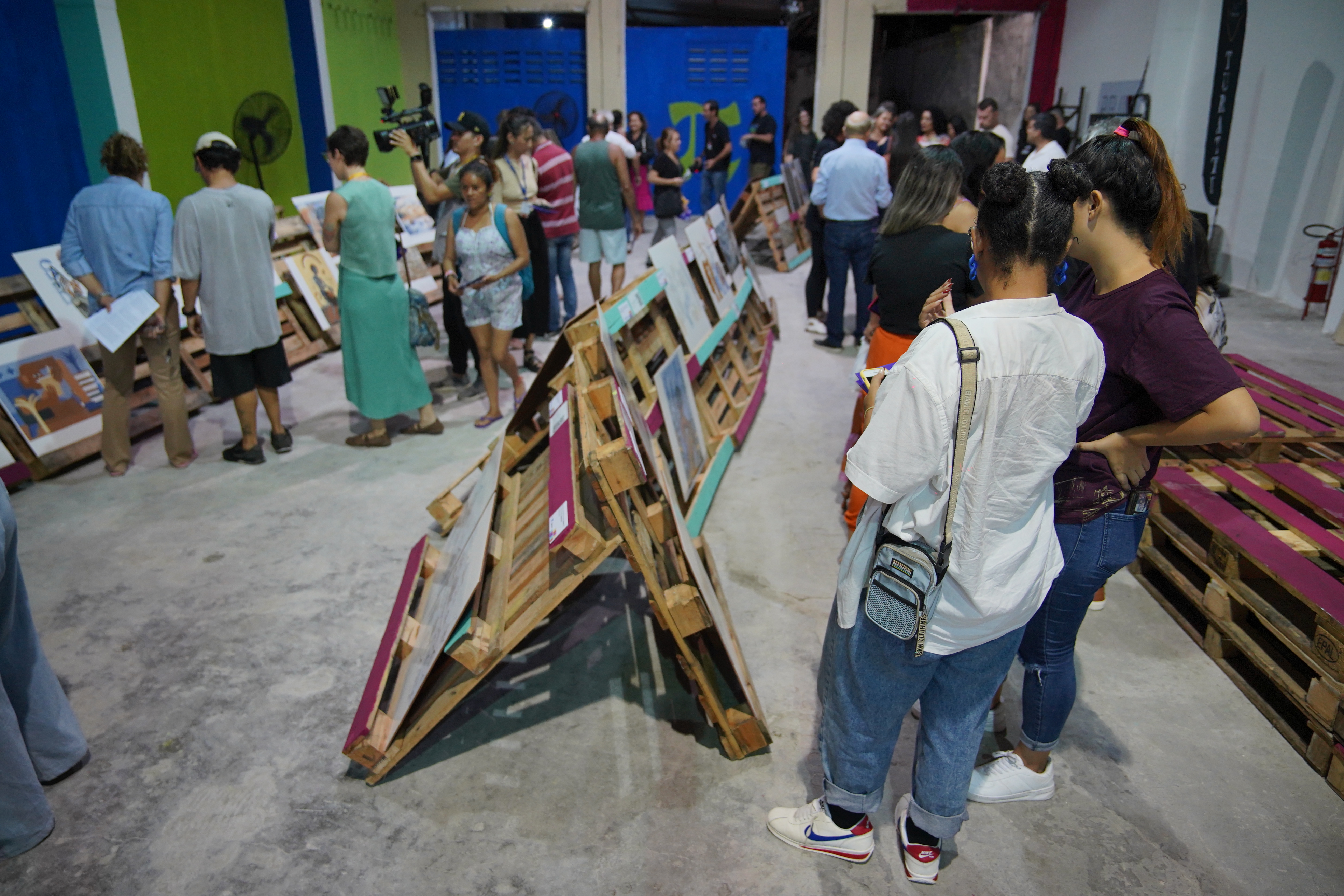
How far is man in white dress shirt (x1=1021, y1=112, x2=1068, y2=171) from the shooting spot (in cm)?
667

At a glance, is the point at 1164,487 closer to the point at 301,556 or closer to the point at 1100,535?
the point at 1100,535

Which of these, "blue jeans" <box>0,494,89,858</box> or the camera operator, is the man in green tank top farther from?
"blue jeans" <box>0,494,89,858</box>

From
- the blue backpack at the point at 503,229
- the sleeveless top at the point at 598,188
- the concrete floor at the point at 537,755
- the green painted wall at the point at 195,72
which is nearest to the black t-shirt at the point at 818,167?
the sleeveless top at the point at 598,188

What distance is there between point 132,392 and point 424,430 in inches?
64.9

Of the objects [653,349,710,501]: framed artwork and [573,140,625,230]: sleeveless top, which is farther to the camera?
[573,140,625,230]: sleeveless top

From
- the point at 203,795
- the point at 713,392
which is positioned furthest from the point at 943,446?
the point at 713,392

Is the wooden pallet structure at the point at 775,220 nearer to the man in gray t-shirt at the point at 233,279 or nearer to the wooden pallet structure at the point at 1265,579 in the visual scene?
the man in gray t-shirt at the point at 233,279

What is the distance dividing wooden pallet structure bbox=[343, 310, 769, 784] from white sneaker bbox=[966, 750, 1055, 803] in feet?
2.12

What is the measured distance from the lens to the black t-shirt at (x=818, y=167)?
7168 millimetres

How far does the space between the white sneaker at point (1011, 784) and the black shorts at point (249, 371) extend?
4267mm

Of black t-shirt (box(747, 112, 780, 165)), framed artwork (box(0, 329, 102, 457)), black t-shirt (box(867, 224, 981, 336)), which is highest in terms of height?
black t-shirt (box(747, 112, 780, 165))

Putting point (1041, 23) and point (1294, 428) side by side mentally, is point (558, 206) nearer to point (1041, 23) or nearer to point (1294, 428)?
point (1294, 428)

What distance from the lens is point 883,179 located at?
6523 millimetres

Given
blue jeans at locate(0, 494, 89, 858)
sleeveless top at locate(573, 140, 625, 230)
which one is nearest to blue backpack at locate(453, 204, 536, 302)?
sleeveless top at locate(573, 140, 625, 230)
